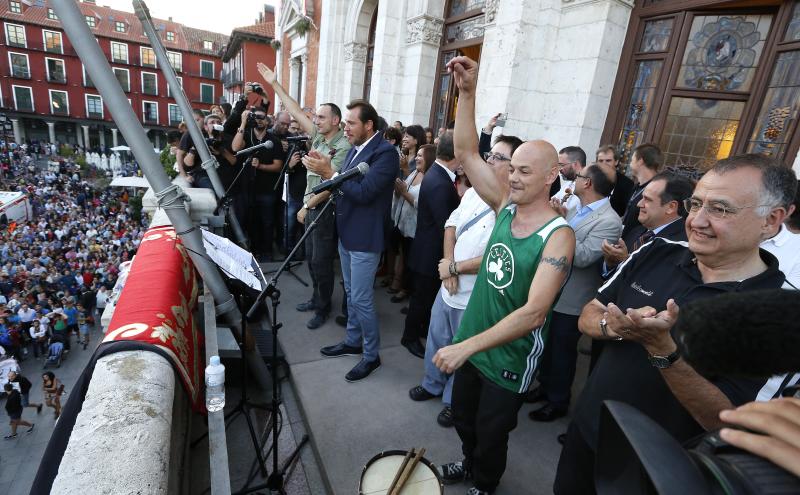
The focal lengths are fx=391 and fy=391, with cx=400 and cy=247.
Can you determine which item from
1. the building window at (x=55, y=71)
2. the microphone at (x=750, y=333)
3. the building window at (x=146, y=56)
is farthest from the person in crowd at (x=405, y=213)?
the building window at (x=55, y=71)

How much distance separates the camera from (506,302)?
6.87 ft

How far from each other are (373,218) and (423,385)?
1488 millimetres

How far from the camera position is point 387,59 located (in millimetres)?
9031

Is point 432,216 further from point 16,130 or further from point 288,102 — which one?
point 16,130

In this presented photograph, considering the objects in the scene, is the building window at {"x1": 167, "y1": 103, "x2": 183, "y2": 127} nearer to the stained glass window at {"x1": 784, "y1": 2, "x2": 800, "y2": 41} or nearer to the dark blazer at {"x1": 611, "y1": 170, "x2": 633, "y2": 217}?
the dark blazer at {"x1": 611, "y1": 170, "x2": 633, "y2": 217}

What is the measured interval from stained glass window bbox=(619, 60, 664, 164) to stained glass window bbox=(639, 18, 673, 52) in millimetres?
157

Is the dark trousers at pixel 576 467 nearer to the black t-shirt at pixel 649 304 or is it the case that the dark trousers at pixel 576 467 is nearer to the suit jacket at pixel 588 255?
the black t-shirt at pixel 649 304

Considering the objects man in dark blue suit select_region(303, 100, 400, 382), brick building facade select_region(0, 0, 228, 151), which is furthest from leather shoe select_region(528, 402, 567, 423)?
brick building facade select_region(0, 0, 228, 151)

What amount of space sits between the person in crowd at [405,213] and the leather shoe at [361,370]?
4.52ft

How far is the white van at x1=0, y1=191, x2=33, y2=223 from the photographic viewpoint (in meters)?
22.9

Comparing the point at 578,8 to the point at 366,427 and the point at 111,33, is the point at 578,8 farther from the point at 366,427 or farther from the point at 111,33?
the point at 111,33

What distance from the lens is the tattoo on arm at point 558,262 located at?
1876 mm

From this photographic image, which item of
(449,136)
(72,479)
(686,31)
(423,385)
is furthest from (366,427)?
(686,31)

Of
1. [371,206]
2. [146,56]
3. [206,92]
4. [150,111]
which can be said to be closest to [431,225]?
[371,206]
